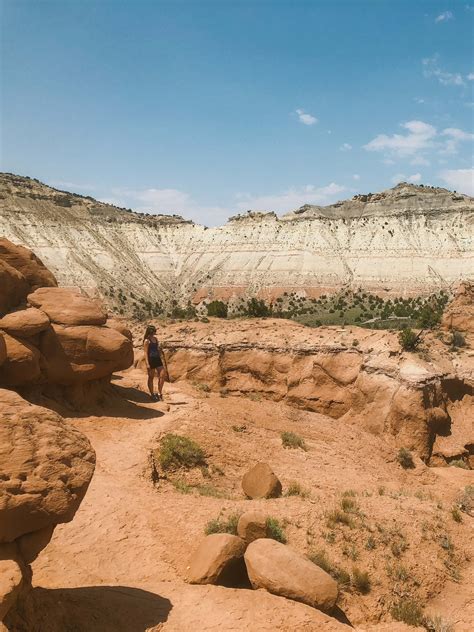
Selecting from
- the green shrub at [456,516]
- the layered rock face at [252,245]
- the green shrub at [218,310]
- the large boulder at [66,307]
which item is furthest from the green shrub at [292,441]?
the layered rock face at [252,245]

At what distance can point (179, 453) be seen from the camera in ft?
40.5

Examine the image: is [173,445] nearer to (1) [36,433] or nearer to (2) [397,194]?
(1) [36,433]

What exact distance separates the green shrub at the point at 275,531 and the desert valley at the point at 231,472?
3.5 inches

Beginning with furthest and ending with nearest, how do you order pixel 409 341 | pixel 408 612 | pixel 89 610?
pixel 409 341
pixel 408 612
pixel 89 610

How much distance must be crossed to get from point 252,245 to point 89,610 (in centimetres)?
7888

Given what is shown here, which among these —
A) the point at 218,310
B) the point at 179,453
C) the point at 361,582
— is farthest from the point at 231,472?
the point at 218,310

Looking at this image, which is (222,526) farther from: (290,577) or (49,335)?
(49,335)

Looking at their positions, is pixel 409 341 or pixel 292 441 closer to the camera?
pixel 292 441

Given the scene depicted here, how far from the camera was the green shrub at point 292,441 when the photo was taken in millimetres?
15875

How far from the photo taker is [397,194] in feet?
296

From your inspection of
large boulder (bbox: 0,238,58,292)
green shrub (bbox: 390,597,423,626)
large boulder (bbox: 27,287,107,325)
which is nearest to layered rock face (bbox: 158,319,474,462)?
large boulder (bbox: 27,287,107,325)

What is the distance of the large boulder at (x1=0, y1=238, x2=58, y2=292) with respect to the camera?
1476 centimetres

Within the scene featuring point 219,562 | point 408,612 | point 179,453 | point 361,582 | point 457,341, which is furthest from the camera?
point 457,341

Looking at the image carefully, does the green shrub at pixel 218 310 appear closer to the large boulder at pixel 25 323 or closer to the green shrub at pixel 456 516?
the large boulder at pixel 25 323
